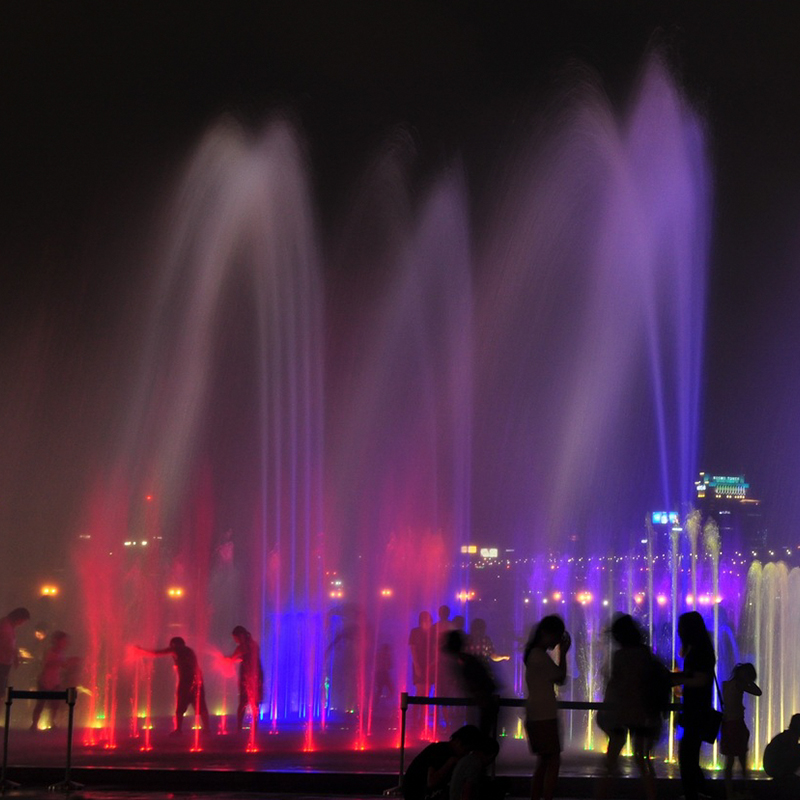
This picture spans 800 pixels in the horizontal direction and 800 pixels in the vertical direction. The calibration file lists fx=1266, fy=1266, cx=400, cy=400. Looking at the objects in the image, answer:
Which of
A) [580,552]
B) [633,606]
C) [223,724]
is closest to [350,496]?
[633,606]

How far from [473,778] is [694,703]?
213 centimetres

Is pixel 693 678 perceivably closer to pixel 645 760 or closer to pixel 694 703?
pixel 694 703

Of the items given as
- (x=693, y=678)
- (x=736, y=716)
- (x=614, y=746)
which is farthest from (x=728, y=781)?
(x=614, y=746)

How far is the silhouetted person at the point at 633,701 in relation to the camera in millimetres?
8961

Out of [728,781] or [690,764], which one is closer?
[690,764]

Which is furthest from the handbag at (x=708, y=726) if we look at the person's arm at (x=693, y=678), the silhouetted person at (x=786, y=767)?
the silhouetted person at (x=786, y=767)

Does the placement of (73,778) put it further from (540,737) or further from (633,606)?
(633,606)

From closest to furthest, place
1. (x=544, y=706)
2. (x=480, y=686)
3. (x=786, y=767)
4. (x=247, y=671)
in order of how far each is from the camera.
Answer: (x=544, y=706)
(x=480, y=686)
(x=786, y=767)
(x=247, y=671)

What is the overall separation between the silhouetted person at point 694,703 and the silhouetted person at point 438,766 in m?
1.83

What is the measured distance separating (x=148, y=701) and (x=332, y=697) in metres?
2.78

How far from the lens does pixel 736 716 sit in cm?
1062

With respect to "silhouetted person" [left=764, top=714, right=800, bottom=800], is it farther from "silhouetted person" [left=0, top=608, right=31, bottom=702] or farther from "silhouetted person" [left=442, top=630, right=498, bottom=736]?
"silhouetted person" [left=0, top=608, right=31, bottom=702]

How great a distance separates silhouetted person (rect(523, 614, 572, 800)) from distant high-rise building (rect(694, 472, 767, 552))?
145m

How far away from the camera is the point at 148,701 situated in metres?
18.7
